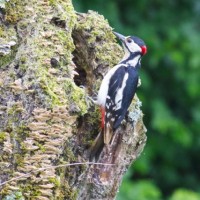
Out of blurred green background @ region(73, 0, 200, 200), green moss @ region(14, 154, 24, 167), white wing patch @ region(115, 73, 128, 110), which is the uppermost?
white wing patch @ region(115, 73, 128, 110)

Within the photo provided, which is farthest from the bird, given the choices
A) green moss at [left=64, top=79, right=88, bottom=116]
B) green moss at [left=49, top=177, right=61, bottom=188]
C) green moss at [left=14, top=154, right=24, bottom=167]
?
green moss at [left=14, top=154, right=24, bottom=167]

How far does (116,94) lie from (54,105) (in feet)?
2.41

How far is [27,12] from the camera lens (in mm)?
5371

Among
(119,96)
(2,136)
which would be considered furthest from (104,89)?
(2,136)

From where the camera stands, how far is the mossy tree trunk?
4.87m

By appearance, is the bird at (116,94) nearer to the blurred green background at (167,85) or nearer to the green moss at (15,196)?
the green moss at (15,196)

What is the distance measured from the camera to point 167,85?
1056 centimetres

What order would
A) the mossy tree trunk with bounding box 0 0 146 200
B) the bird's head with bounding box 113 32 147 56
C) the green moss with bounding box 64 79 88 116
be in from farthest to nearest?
the bird's head with bounding box 113 32 147 56 → the green moss with bounding box 64 79 88 116 → the mossy tree trunk with bounding box 0 0 146 200

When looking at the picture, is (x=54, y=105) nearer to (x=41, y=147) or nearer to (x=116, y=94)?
(x=41, y=147)

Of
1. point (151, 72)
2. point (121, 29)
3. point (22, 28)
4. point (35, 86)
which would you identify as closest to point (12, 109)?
point (35, 86)

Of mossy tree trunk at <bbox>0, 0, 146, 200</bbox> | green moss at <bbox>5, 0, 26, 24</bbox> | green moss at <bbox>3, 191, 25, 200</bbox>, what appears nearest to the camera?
green moss at <bbox>3, 191, 25, 200</bbox>

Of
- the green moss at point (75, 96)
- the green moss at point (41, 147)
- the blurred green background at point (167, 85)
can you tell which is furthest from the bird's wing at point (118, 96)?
the blurred green background at point (167, 85)

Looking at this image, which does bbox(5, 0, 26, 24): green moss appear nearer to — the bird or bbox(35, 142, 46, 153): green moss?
the bird

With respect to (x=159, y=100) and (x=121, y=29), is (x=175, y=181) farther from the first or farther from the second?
(x=121, y=29)
